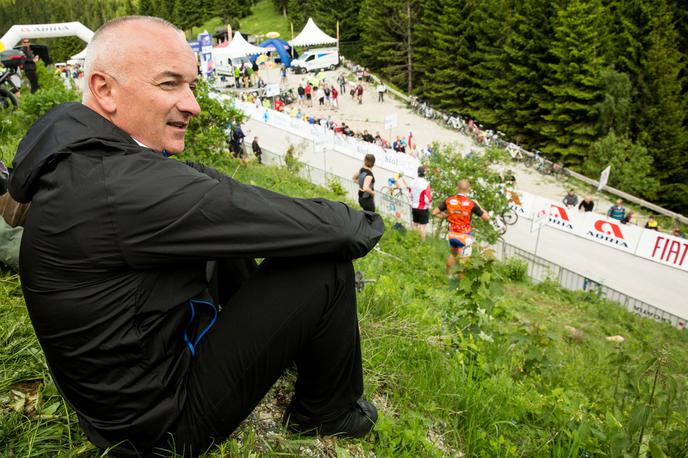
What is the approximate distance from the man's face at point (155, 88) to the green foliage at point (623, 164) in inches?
1282

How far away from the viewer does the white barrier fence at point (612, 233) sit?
14.8 meters

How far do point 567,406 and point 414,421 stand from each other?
0.94m

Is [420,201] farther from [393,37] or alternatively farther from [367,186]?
[393,37]

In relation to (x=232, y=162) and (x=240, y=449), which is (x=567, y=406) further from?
(x=232, y=162)

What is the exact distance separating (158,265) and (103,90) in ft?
2.17

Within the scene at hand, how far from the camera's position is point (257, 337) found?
169 centimetres

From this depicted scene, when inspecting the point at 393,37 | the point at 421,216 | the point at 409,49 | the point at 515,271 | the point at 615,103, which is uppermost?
the point at 421,216

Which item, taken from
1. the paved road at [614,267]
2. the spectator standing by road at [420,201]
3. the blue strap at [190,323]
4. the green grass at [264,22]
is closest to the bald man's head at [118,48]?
the blue strap at [190,323]

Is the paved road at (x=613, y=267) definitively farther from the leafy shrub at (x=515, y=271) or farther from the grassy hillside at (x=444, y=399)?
the grassy hillside at (x=444, y=399)

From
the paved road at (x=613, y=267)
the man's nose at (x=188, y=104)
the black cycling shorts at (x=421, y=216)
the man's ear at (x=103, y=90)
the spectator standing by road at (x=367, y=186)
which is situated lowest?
the paved road at (x=613, y=267)

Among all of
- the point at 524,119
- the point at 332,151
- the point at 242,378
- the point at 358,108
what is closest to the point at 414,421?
the point at 242,378

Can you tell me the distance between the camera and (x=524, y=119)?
38781mm

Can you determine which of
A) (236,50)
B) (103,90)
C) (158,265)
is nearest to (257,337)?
(158,265)

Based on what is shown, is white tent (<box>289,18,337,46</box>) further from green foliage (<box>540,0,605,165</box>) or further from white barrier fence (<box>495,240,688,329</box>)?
white barrier fence (<box>495,240,688,329</box>)
